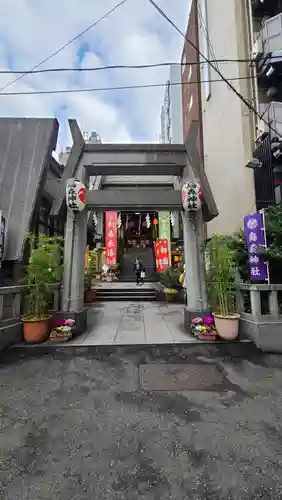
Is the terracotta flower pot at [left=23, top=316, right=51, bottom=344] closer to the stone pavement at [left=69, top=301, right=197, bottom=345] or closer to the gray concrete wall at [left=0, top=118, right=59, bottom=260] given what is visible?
the stone pavement at [left=69, top=301, right=197, bottom=345]

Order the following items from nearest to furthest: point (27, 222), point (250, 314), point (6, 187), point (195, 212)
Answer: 1. point (250, 314)
2. point (195, 212)
3. point (27, 222)
4. point (6, 187)

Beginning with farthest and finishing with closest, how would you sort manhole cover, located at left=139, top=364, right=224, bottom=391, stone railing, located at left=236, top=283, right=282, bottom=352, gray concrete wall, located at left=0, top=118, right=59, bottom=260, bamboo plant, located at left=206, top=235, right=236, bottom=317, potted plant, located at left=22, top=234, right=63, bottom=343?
gray concrete wall, located at left=0, top=118, right=59, bottom=260
bamboo plant, located at left=206, top=235, right=236, bottom=317
potted plant, located at left=22, top=234, right=63, bottom=343
stone railing, located at left=236, top=283, right=282, bottom=352
manhole cover, located at left=139, top=364, right=224, bottom=391

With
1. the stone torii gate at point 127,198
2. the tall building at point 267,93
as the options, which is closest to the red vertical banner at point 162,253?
the tall building at point 267,93

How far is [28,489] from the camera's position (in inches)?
76.4

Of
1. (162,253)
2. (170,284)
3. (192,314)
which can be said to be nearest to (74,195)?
(192,314)

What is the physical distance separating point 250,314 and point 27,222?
6748 mm

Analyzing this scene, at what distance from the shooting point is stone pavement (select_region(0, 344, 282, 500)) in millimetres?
1986

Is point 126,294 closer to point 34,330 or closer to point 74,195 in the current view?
point 34,330

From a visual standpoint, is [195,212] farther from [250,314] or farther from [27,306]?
[27,306]

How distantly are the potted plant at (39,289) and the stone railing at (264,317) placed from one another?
4720 millimetres

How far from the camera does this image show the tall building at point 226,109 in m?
9.90

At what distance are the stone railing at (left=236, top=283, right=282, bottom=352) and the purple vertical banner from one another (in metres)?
0.29

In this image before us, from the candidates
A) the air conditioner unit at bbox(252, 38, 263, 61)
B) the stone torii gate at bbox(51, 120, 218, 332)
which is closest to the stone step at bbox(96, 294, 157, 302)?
the stone torii gate at bbox(51, 120, 218, 332)

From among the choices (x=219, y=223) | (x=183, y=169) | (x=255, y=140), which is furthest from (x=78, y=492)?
(x=219, y=223)
